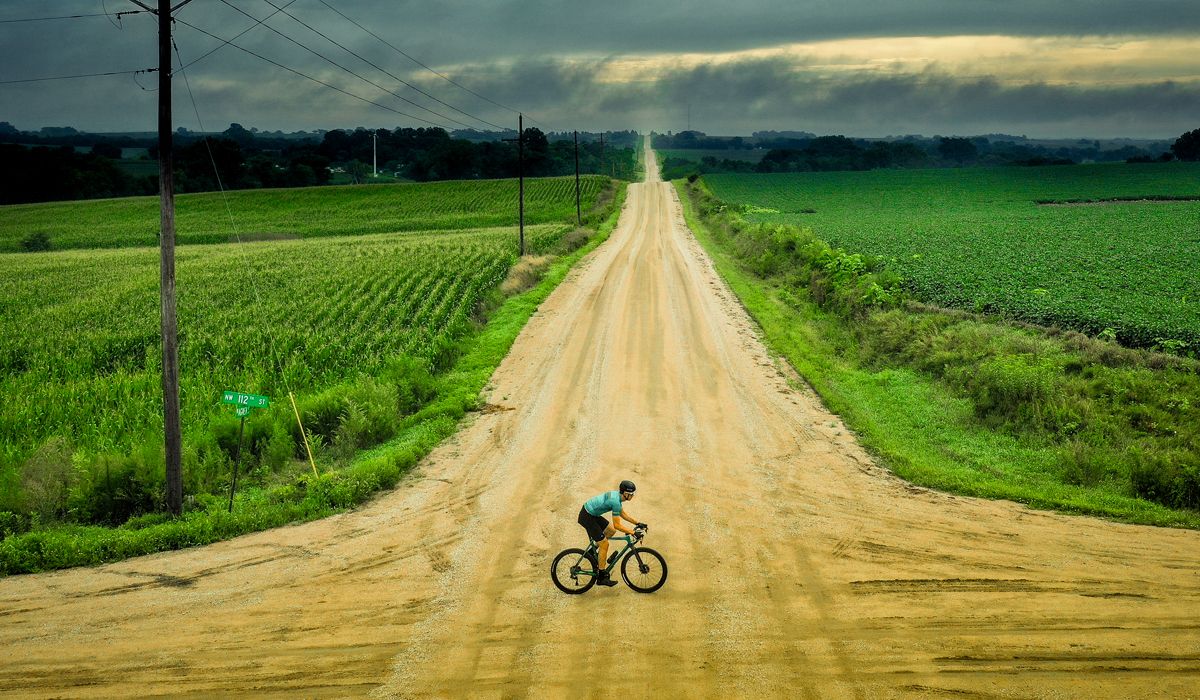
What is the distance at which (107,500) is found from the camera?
13.9 m

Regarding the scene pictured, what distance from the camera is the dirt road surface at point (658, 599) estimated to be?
852cm

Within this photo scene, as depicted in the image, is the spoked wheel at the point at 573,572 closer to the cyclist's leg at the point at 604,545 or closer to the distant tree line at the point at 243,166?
the cyclist's leg at the point at 604,545

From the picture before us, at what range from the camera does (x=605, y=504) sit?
10.3 metres

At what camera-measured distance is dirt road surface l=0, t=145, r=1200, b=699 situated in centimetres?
852

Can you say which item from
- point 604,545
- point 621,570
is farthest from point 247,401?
point 621,570

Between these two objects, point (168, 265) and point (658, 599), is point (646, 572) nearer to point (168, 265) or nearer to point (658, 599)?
point (658, 599)

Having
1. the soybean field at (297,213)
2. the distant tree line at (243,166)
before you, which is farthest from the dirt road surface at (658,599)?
the distant tree line at (243,166)

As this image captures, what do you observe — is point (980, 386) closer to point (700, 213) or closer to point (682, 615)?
point (682, 615)

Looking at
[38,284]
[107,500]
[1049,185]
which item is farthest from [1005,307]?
[1049,185]

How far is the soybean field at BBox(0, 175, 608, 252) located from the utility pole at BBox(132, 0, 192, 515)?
5403 centimetres

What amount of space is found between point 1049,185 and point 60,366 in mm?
106169

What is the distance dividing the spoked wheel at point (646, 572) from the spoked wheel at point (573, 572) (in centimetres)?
47

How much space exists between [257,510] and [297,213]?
78757 mm

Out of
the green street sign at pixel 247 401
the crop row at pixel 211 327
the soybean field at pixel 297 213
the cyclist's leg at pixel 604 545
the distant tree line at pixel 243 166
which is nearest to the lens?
the cyclist's leg at pixel 604 545
